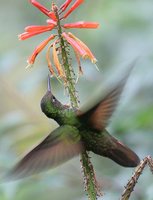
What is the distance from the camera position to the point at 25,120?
15.2ft

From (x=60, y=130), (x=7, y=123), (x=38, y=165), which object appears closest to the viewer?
(x=38, y=165)

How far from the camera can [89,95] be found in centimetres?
501

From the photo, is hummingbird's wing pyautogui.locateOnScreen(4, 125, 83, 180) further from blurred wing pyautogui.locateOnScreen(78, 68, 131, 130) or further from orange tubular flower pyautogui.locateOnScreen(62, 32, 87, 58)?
orange tubular flower pyautogui.locateOnScreen(62, 32, 87, 58)

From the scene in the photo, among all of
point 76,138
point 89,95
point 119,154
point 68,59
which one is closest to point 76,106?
point 68,59

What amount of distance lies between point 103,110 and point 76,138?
0.68 ft

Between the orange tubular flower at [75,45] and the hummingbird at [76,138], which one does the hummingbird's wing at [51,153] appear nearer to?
the hummingbird at [76,138]

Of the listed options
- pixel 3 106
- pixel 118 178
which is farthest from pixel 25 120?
pixel 3 106

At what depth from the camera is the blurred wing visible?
260cm

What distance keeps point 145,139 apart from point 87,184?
6.77 ft

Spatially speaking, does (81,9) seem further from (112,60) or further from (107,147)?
(107,147)

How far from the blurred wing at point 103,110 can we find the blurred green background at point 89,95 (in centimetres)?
52

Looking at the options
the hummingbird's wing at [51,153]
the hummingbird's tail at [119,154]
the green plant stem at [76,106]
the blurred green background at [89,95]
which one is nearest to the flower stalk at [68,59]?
the green plant stem at [76,106]

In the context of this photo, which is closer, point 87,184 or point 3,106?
point 87,184

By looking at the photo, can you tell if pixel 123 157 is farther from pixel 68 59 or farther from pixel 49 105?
pixel 68 59
